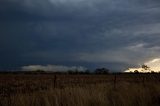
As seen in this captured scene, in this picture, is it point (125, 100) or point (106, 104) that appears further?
point (125, 100)

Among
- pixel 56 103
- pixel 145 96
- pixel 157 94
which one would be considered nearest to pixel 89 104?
pixel 56 103

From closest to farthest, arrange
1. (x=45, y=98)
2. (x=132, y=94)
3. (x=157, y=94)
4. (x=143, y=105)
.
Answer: (x=45, y=98)
(x=143, y=105)
(x=132, y=94)
(x=157, y=94)

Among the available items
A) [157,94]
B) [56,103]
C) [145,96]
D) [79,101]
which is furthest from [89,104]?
[157,94]

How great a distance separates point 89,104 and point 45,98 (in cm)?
181

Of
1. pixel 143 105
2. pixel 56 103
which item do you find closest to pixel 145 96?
pixel 143 105

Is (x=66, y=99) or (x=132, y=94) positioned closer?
(x=66, y=99)

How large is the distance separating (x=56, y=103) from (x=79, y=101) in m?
1.09

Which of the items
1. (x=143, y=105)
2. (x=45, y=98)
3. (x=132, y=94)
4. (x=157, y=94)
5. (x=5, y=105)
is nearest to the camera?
(x=5, y=105)

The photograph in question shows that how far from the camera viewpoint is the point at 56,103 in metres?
12.3

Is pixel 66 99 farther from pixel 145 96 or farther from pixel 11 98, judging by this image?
pixel 145 96

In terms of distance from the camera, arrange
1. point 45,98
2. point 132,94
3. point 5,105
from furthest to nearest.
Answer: point 132,94
point 45,98
point 5,105

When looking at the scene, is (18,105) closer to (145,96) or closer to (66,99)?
(66,99)

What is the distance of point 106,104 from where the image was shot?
13.3m

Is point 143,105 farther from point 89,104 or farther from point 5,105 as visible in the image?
point 5,105
